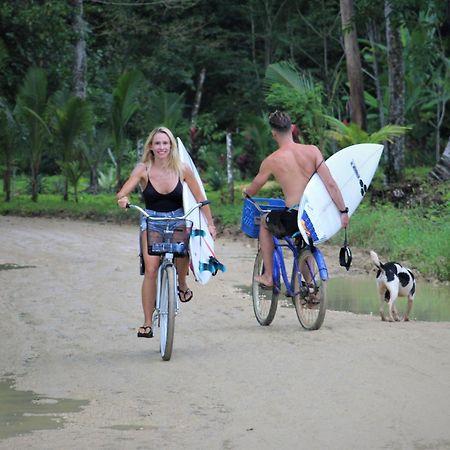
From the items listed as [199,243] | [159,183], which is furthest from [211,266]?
[159,183]

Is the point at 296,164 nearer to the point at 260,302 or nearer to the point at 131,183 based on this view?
Result: the point at 260,302

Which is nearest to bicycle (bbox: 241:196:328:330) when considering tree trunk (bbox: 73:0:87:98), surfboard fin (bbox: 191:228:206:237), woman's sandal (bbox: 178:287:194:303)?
woman's sandal (bbox: 178:287:194:303)

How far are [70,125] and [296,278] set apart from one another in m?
16.9

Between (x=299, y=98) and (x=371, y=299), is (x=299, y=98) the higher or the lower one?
the higher one

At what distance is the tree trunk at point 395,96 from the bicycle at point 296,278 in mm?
13851

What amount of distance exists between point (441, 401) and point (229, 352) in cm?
230

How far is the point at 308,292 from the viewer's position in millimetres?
10055

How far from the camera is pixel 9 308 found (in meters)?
11.8

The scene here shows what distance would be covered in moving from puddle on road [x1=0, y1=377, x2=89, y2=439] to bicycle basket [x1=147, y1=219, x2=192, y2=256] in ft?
5.22

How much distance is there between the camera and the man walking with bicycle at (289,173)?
1015 cm

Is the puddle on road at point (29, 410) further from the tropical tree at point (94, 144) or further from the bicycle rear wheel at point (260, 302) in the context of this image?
the tropical tree at point (94, 144)

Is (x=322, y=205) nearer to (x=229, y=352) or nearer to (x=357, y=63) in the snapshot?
(x=229, y=352)

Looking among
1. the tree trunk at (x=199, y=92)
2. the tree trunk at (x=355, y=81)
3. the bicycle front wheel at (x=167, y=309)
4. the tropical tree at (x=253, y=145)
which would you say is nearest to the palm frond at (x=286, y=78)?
the tree trunk at (x=355, y=81)

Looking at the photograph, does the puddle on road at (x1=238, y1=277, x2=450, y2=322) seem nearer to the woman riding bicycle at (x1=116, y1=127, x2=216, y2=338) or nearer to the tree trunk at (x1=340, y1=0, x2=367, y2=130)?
the woman riding bicycle at (x1=116, y1=127, x2=216, y2=338)
